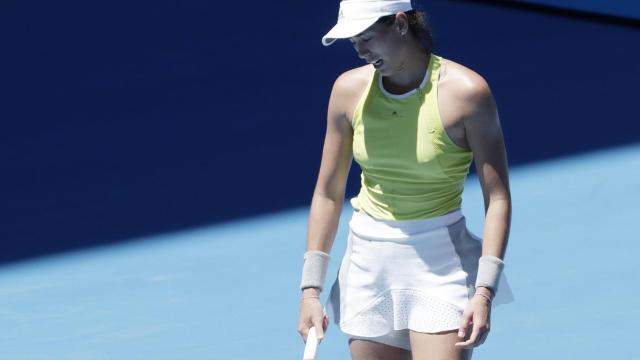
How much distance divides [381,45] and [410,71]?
12cm

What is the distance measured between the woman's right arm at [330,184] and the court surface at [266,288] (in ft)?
5.98

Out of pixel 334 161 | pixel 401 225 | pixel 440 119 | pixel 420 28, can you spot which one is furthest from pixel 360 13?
pixel 401 225

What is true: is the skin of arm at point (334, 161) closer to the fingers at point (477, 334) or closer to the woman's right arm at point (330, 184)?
the woman's right arm at point (330, 184)

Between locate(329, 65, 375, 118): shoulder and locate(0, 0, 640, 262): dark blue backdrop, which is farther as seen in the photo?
locate(0, 0, 640, 262): dark blue backdrop

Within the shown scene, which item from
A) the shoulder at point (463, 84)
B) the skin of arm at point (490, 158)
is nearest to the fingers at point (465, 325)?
the skin of arm at point (490, 158)

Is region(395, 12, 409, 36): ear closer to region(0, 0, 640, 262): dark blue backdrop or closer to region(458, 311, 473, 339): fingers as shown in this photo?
region(458, 311, 473, 339): fingers

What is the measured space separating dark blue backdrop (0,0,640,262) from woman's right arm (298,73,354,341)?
3.26m

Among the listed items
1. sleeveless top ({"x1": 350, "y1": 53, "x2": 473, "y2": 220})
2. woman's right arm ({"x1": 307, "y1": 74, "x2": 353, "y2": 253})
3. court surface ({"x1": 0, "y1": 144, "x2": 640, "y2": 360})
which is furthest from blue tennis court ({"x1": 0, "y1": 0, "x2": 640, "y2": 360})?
sleeveless top ({"x1": 350, "y1": 53, "x2": 473, "y2": 220})

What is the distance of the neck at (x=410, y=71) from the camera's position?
3486 millimetres

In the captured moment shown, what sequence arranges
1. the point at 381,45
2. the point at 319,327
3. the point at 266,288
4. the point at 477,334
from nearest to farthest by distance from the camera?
the point at 477,334 < the point at 381,45 < the point at 319,327 < the point at 266,288

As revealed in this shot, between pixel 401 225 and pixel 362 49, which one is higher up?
pixel 362 49

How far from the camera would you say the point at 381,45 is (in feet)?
11.2

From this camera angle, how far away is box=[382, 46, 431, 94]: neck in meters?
3.49

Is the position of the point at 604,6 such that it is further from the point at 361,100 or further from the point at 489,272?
the point at 489,272
